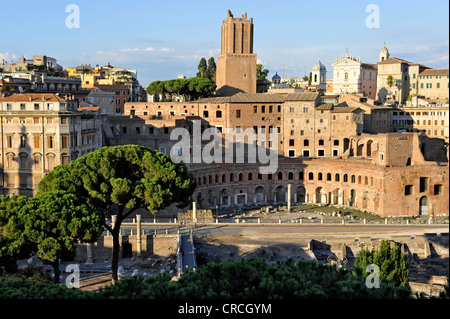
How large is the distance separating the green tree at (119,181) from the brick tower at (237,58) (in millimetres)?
39663

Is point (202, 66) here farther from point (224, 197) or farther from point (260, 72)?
point (224, 197)

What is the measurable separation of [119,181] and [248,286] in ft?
49.8

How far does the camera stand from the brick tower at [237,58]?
2894 inches

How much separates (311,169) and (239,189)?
7728 millimetres

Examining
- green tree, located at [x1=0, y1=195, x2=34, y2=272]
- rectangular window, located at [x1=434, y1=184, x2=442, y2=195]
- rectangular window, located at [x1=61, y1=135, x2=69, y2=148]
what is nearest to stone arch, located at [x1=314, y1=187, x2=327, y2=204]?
rectangular window, located at [x1=434, y1=184, x2=442, y2=195]

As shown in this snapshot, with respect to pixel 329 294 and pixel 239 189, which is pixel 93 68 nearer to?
pixel 239 189

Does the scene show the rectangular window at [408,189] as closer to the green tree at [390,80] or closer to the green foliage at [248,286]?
the green tree at [390,80]

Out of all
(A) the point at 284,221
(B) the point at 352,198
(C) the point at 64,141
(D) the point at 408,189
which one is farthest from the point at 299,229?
(C) the point at 64,141

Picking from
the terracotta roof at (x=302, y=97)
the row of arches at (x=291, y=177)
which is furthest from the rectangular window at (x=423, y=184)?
the terracotta roof at (x=302, y=97)

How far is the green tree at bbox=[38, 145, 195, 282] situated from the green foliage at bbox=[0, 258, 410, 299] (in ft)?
38.7

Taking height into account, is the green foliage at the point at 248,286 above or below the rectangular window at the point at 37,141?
below

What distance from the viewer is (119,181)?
3241 centimetres

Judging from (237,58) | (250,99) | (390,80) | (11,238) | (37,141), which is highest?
(237,58)

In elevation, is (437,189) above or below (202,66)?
below
